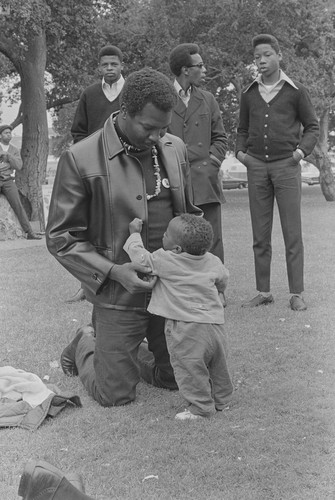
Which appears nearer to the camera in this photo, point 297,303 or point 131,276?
point 131,276

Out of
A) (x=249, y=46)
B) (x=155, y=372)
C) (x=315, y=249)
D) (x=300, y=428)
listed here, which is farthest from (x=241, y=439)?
(x=249, y=46)

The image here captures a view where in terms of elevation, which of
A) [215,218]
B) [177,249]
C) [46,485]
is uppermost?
[177,249]

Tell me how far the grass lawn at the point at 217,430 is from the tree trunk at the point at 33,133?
41.7ft

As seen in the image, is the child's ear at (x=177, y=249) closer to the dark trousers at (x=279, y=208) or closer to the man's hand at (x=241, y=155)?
the dark trousers at (x=279, y=208)

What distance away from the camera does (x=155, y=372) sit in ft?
15.9

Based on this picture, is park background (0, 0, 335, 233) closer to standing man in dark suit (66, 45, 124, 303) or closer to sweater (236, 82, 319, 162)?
standing man in dark suit (66, 45, 124, 303)

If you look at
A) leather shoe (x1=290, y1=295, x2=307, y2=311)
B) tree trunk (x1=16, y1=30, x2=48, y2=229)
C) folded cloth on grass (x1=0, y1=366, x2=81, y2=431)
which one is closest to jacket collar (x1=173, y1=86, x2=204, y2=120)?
leather shoe (x1=290, y1=295, x2=307, y2=311)

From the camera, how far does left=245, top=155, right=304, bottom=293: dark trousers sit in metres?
7.07

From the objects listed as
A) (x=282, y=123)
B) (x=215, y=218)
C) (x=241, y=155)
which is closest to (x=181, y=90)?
(x=241, y=155)

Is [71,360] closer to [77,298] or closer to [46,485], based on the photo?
[46,485]

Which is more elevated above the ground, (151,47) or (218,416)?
(151,47)

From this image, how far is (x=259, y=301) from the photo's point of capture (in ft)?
23.6

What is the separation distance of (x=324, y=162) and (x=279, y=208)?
777 inches

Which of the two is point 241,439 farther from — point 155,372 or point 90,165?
point 90,165
